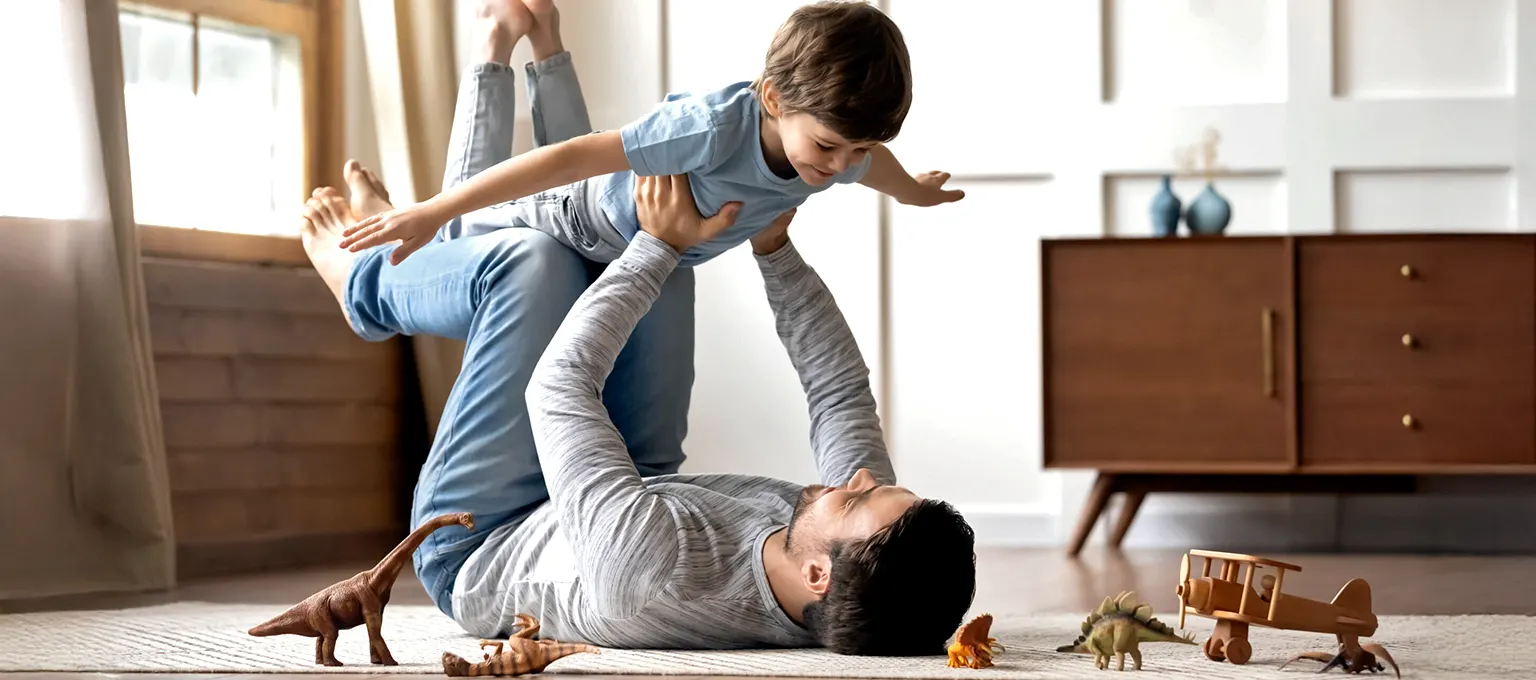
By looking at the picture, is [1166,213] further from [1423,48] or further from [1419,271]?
[1423,48]

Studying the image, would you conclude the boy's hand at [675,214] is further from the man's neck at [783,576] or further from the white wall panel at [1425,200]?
the white wall panel at [1425,200]

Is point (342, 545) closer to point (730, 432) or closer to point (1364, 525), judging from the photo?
point (730, 432)

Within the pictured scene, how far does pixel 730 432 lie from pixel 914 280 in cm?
63

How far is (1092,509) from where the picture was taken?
11.5ft

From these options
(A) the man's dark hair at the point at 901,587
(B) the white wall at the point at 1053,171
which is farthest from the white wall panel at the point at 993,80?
(A) the man's dark hair at the point at 901,587

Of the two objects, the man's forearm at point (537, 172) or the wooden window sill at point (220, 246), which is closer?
the man's forearm at point (537, 172)

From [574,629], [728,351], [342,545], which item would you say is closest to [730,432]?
[728,351]

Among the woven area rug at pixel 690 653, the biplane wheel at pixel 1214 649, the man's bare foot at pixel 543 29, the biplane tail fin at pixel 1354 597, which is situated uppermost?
the man's bare foot at pixel 543 29

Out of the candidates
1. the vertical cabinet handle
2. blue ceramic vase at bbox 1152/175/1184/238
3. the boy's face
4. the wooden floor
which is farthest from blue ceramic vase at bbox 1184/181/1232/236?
→ the boy's face

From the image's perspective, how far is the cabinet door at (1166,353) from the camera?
3.40 m

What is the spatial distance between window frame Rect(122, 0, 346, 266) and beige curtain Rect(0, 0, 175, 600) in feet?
1.78

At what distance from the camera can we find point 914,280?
3.91 m

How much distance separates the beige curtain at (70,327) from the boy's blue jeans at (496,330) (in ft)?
2.40

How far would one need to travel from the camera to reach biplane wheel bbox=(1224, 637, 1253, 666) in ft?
5.16
